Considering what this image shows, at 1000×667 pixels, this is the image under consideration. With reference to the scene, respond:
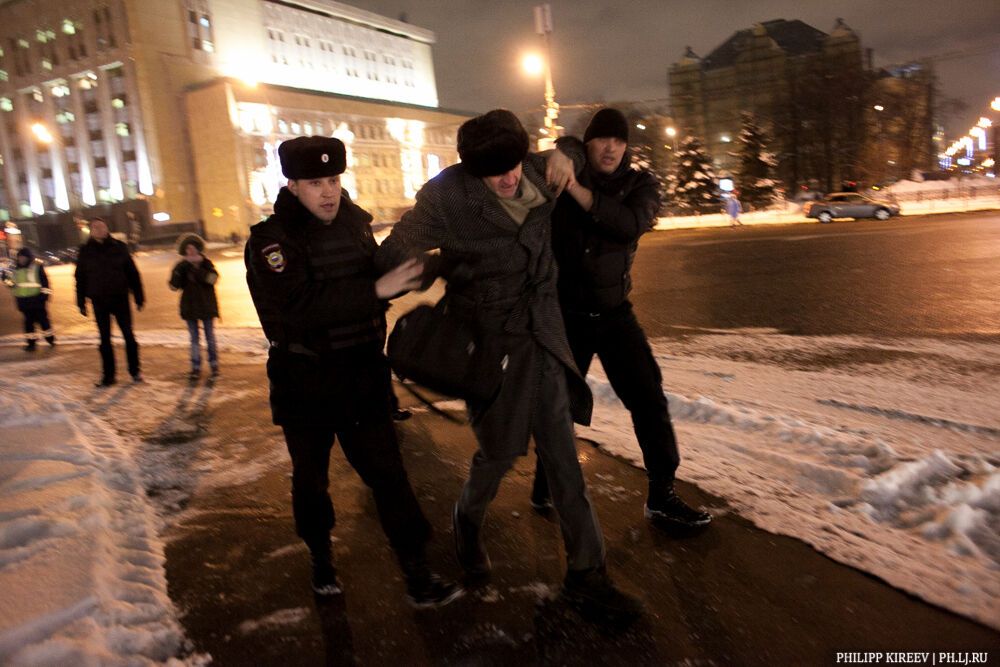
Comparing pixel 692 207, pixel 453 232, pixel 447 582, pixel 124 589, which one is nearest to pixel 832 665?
pixel 447 582

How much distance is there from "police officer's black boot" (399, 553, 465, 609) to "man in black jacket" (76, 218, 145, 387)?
18.3 feet

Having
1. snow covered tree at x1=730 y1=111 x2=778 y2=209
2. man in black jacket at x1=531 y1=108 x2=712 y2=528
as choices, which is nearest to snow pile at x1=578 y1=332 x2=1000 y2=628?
man in black jacket at x1=531 y1=108 x2=712 y2=528

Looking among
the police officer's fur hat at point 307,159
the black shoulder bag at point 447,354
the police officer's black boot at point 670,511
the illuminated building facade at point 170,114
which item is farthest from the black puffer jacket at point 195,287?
the illuminated building facade at point 170,114

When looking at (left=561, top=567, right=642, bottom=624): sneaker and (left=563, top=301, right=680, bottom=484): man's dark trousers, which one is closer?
(left=561, top=567, right=642, bottom=624): sneaker

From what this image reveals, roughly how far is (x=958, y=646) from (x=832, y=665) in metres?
0.46

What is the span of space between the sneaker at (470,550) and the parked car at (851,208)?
32.6 metres

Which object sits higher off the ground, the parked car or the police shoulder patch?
the police shoulder patch

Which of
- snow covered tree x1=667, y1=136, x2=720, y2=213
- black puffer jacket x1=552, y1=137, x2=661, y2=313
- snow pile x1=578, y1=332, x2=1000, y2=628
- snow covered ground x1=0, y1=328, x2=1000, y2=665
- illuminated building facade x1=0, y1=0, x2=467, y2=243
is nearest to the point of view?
snow covered ground x1=0, y1=328, x2=1000, y2=665

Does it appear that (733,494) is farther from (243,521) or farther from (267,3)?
(267,3)

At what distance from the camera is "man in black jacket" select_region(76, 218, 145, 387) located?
23.5 ft

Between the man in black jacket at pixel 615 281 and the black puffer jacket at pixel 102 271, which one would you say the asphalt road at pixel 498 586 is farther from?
the black puffer jacket at pixel 102 271

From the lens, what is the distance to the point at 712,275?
47.0ft

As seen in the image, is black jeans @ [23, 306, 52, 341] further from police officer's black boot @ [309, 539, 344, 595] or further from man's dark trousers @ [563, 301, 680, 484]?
man's dark trousers @ [563, 301, 680, 484]

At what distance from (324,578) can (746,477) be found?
2355 millimetres
